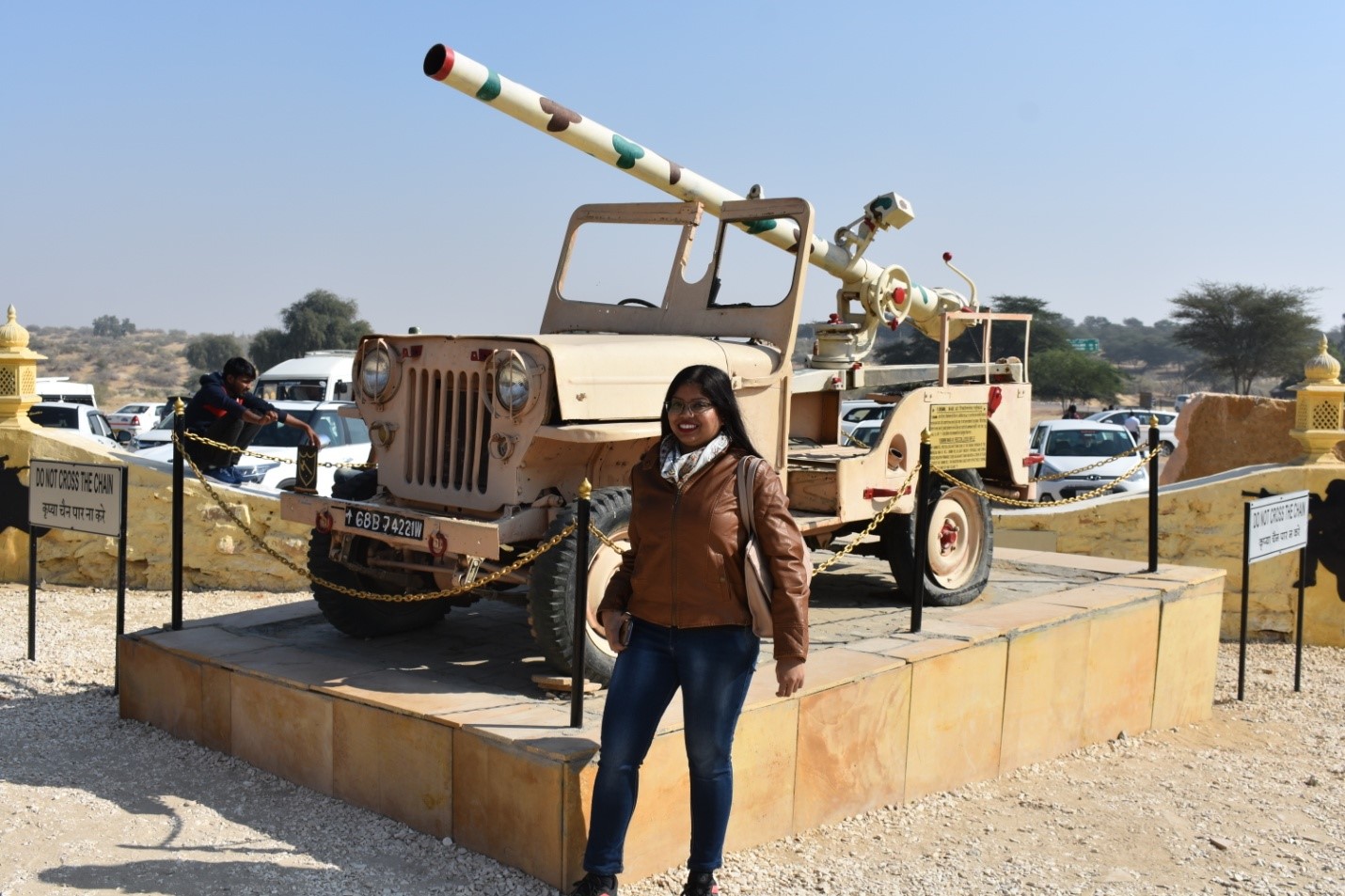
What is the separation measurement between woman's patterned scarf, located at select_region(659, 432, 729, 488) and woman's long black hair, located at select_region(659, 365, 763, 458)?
39mm

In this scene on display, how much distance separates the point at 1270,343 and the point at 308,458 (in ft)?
156

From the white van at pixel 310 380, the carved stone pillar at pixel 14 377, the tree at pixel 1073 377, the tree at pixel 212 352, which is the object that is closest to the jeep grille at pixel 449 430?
the carved stone pillar at pixel 14 377

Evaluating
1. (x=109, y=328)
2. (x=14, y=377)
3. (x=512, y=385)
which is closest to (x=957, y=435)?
(x=512, y=385)

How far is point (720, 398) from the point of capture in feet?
14.0

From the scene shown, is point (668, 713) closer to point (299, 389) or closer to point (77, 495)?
point (77, 495)

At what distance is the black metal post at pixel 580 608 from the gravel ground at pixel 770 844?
2.08ft

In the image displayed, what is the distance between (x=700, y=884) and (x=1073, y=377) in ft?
148

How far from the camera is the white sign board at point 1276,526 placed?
8453 millimetres

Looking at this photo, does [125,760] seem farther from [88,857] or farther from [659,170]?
[659,170]

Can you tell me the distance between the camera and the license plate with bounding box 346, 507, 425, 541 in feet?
17.8

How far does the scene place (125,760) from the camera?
5.95 m

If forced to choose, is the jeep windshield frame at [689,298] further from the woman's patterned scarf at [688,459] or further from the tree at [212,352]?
the tree at [212,352]

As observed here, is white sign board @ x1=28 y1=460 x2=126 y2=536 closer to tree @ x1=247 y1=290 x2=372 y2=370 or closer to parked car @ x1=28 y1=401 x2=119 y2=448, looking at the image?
parked car @ x1=28 y1=401 x2=119 y2=448

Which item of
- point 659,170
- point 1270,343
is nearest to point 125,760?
point 659,170
